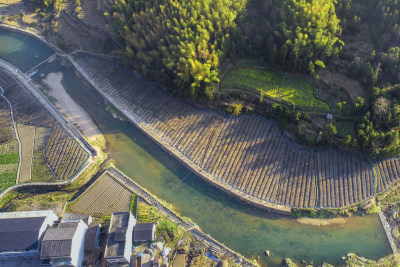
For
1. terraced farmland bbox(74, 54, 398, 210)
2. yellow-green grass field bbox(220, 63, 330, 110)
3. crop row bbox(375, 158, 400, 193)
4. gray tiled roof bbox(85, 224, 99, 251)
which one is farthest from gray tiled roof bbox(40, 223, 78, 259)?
crop row bbox(375, 158, 400, 193)

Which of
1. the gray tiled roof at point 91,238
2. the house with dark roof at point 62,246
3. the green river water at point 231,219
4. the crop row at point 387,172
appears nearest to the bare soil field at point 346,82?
the crop row at point 387,172

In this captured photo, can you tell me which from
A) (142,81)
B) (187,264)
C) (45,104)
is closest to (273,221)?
(187,264)

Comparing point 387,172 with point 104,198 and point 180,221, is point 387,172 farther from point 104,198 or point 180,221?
point 104,198

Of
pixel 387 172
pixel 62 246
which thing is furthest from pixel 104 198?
pixel 387 172

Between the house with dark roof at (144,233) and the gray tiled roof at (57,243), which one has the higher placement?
the gray tiled roof at (57,243)

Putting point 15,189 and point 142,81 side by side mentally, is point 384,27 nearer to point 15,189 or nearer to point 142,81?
point 142,81

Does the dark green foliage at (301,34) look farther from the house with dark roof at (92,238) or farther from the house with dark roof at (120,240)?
the house with dark roof at (92,238)

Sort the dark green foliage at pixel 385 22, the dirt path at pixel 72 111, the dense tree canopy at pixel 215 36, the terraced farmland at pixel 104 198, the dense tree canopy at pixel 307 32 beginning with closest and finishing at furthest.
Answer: the terraced farmland at pixel 104 198
the dense tree canopy at pixel 307 32
the dark green foliage at pixel 385 22
the dense tree canopy at pixel 215 36
the dirt path at pixel 72 111
